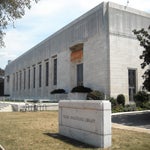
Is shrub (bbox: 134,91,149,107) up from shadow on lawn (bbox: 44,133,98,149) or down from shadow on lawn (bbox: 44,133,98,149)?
up

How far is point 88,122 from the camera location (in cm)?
1002

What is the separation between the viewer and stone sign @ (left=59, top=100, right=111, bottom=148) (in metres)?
9.34

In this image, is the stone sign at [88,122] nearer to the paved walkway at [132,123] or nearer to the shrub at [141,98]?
the paved walkway at [132,123]

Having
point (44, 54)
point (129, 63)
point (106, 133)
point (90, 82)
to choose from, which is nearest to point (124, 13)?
point (129, 63)

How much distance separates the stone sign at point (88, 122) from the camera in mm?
9344

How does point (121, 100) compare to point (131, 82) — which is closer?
point (121, 100)

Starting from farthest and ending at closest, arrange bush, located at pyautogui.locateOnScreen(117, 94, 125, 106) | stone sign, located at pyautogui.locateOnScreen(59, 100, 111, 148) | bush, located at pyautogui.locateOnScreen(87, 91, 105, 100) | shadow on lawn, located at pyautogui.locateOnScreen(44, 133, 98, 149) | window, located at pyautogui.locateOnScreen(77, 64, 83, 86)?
window, located at pyautogui.locateOnScreen(77, 64, 83, 86) < bush, located at pyautogui.locateOnScreen(117, 94, 125, 106) < bush, located at pyautogui.locateOnScreen(87, 91, 105, 100) < shadow on lawn, located at pyautogui.locateOnScreen(44, 133, 98, 149) < stone sign, located at pyautogui.locateOnScreen(59, 100, 111, 148)

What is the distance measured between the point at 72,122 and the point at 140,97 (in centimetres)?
2737

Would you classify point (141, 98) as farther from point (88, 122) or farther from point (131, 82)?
point (88, 122)

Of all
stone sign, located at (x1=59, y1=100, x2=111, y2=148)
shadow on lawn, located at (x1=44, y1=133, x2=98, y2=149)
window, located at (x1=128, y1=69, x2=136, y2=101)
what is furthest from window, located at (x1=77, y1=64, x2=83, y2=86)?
stone sign, located at (x1=59, y1=100, x2=111, y2=148)

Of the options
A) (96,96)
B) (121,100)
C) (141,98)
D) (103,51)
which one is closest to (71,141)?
(96,96)

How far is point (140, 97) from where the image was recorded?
37.3 meters

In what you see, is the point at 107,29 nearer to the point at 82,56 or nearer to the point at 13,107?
the point at 82,56

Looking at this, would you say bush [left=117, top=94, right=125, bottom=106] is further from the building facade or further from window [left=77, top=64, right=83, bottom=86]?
window [left=77, top=64, right=83, bottom=86]
